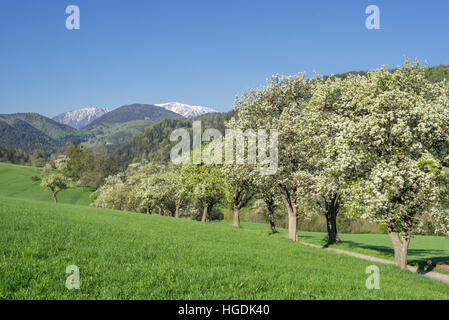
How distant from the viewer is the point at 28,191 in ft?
370

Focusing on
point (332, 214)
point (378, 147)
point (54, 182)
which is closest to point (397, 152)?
point (378, 147)

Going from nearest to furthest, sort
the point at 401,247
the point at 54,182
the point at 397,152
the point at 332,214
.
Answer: the point at 397,152
the point at 401,247
the point at 332,214
the point at 54,182

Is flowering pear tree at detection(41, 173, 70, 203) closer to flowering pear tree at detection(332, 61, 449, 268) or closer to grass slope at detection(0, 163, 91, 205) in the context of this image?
grass slope at detection(0, 163, 91, 205)

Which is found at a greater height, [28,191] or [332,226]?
[28,191]

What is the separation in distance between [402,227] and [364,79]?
1039 cm

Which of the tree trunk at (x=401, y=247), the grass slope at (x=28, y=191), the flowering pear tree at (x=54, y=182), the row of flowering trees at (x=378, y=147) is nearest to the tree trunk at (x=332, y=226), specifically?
the row of flowering trees at (x=378, y=147)

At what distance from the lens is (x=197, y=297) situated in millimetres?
7801

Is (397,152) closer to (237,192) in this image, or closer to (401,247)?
(401,247)

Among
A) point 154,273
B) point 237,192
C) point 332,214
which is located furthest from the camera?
point 237,192

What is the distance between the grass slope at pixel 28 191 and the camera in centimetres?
10769

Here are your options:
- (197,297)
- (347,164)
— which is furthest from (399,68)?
(197,297)

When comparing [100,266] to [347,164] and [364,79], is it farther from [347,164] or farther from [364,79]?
[364,79]

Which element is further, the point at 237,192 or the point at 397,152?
the point at 237,192

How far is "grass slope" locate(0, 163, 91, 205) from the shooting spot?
108 m
